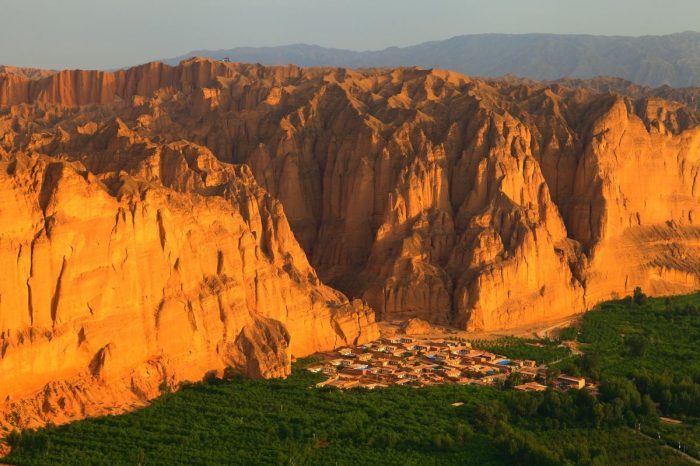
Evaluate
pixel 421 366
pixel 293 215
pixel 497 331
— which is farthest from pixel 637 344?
pixel 293 215

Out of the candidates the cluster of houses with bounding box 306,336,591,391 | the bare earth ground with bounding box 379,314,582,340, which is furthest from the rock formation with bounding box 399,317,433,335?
the cluster of houses with bounding box 306,336,591,391

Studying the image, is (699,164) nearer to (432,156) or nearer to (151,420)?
(432,156)

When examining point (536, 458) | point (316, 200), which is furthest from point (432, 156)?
point (536, 458)

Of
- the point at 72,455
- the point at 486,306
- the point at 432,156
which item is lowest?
the point at 72,455

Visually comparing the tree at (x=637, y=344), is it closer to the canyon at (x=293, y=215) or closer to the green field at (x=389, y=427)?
the green field at (x=389, y=427)

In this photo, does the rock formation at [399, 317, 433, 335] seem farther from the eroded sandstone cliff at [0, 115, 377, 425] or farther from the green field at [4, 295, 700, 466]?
the green field at [4, 295, 700, 466]

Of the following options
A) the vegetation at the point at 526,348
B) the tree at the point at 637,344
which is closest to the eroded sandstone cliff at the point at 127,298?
the vegetation at the point at 526,348
